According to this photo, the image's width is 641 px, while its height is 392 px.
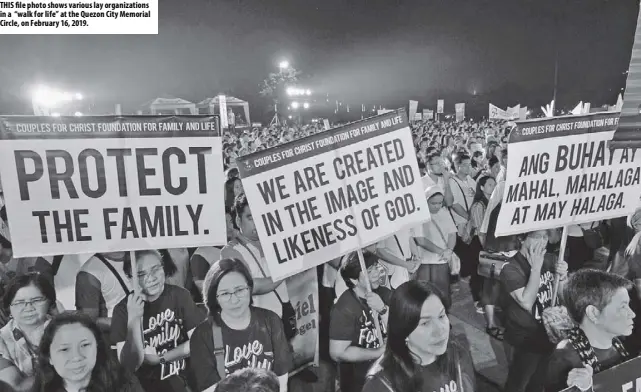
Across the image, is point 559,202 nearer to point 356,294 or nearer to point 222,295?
point 356,294

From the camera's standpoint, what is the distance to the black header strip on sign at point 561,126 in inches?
135

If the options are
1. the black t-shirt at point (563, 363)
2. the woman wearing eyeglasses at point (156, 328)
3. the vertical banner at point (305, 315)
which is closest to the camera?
the black t-shirt at point (563, 363)

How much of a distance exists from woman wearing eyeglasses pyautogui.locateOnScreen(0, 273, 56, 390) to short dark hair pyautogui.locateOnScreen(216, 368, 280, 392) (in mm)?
1560

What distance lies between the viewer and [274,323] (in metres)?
3.03

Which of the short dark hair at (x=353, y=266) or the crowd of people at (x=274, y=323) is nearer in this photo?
the crowd of people at (x=274, y=323)

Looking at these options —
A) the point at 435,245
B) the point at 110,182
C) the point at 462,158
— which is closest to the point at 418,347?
the point at 110,182

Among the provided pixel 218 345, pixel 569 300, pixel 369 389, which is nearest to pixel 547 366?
pixel 569 300

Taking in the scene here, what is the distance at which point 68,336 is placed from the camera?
2.44 metres

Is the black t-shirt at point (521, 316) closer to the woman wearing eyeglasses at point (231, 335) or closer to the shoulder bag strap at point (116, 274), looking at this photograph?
the woman wearing eyeglasses at point (231, 335)

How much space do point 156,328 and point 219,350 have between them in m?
0.56

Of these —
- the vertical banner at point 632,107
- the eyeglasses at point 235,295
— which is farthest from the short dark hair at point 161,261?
the vertical banner at point 632,107

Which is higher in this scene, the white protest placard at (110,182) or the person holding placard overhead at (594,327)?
the white protest placard at (110,182)

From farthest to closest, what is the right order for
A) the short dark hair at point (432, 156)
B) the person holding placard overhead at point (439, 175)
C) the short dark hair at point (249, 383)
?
the short dark hair at point (432, 156)
the person holding placard overhead at point (439, 175)
the short dark hair at point (249, 383)

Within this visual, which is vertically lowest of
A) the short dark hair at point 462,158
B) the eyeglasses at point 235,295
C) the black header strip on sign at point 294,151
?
the eyeglasses at point 235,295
